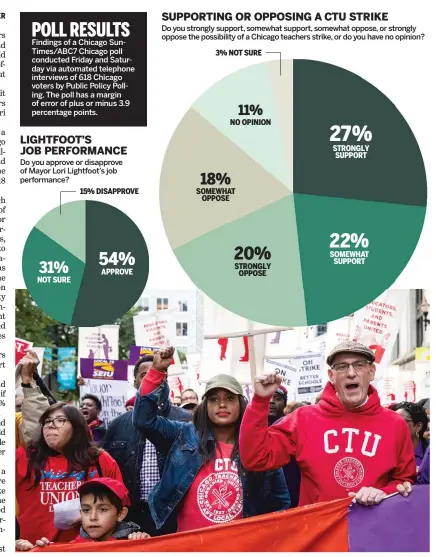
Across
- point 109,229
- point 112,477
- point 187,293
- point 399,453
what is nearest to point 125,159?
point 109,229

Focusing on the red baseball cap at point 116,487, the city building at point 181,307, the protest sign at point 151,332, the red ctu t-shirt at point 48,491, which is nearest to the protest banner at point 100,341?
the protest sign at point 151,332

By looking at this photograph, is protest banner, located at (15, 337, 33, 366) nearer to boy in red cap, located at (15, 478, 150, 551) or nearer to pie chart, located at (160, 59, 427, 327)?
boy in red cap, located at (15, 478, 150, 551)

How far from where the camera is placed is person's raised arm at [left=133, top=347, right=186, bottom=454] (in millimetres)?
6504

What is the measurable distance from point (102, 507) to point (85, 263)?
1.79 metres

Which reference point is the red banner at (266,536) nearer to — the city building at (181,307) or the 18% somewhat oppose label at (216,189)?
the city building at (181,307)

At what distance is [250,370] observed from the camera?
24.5 feet

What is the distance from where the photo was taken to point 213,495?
261 inches

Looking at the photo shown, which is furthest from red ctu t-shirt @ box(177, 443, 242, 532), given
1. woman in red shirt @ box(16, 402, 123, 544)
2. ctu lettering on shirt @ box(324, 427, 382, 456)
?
ctu lettering on shirt @ box(324, 427, 382, 456)

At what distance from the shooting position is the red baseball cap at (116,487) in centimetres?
634

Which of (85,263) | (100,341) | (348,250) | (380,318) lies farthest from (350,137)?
(100,341)

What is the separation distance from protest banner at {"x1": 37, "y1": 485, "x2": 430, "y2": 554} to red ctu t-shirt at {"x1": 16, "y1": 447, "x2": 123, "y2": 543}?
0.73ft

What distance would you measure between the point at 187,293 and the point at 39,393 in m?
1.31

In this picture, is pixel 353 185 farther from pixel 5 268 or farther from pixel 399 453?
Result: pixel 5 268

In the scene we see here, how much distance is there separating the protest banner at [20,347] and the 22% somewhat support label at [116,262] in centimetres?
80
